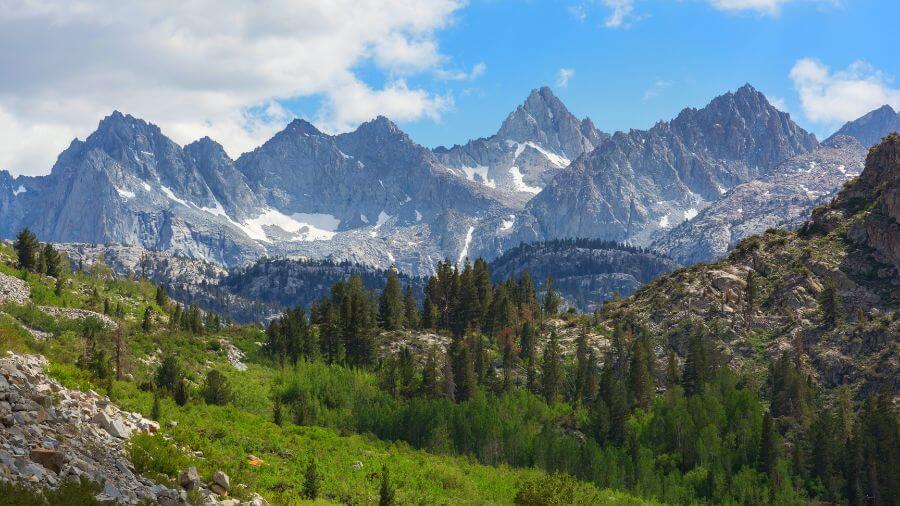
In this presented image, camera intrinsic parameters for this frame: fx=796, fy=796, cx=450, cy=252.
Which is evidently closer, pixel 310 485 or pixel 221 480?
pixel 221 480

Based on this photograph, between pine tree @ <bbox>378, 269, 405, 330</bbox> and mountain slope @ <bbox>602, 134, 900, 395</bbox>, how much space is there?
39.0 meters

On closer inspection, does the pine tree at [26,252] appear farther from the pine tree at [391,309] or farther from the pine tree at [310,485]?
the pine tree at [310,485]

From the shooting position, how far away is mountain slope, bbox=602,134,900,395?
118875mm

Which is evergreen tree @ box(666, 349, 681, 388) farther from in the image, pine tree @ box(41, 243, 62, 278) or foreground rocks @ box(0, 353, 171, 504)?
pine tree @ box(41, 243, 62, 278)

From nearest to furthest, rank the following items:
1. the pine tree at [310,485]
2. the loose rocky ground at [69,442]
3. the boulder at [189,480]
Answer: the loose rocky ground at [69,442] < the boulder at [189,480] < the pine tree at [310,485]

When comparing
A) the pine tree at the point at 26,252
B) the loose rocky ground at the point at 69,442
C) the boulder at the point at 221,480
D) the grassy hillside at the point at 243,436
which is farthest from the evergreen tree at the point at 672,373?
the pine tree at the point at 26,252

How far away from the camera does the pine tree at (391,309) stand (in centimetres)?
14675

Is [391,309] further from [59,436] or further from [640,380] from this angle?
[59,436]

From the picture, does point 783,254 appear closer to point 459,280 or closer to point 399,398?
point 459,280

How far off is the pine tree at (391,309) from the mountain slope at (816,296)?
3900 centimetres

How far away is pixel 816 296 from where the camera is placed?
13225 centimetres

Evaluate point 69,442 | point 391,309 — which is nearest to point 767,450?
point 391,309

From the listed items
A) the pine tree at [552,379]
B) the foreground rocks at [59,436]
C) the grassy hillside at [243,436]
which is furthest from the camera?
the pine tree at [552,379]

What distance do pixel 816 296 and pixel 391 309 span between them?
73537 mm
